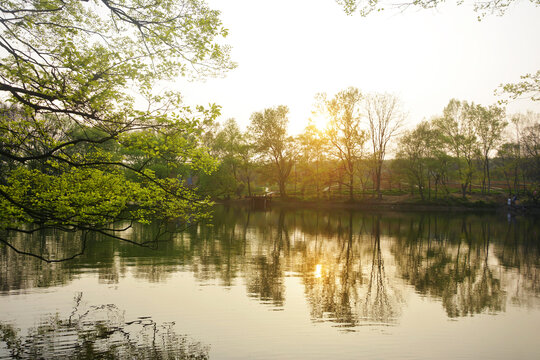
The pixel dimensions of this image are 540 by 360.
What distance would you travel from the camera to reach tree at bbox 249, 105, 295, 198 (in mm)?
71875

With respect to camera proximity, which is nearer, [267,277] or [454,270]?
[267,277]

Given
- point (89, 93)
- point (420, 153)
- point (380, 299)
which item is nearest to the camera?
point (89, 93)

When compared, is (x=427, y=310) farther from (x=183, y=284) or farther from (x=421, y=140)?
(x=421, y=140)

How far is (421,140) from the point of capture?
60.2 m

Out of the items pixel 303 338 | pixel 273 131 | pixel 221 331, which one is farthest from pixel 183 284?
pixel 273 131

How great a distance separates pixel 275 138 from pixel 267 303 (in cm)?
6099

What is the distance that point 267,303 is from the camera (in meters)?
12.1

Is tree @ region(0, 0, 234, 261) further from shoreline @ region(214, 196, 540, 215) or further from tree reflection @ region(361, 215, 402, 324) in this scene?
shoreline @ region(214, 196, 540, 215)

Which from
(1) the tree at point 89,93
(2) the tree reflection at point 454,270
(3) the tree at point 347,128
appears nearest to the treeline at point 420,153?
(3) the tree at point 347,128

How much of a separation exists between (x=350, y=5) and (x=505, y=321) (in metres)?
9.87

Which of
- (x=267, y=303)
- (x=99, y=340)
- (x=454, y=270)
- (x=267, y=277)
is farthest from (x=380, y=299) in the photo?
(x=99, y=340)

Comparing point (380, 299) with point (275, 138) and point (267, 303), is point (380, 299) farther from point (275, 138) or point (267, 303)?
point (275, 138)

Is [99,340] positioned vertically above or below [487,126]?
below

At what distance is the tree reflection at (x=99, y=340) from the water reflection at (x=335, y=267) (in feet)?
12.2
